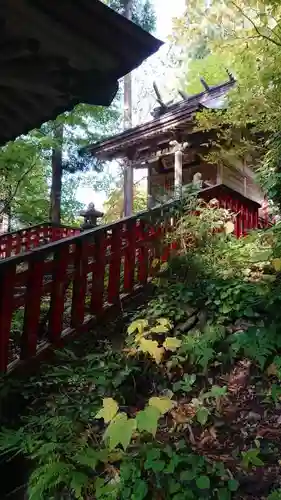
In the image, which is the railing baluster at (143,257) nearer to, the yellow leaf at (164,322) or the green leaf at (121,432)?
the yellow leaf at (164,322)

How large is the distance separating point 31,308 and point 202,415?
Result: 5.41 feet

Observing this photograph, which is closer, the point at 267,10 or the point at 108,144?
the point at 267,10

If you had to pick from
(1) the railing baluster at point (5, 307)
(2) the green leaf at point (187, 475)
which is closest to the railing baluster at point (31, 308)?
(1) the railing baluster at point (5, 307)

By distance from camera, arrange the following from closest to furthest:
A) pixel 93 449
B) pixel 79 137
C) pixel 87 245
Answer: pixel 93 449 → pixel 87 245 → pixel 79 137

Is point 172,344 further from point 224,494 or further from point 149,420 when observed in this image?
point 224,494

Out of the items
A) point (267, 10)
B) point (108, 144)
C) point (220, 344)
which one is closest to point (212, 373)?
point (220, 344)

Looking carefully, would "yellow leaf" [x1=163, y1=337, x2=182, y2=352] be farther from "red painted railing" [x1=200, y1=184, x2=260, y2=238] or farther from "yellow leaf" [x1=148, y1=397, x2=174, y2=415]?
"red painted railing" [x1=200, y1=184, x2=260, y2=238]

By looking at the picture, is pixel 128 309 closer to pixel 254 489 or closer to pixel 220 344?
pixel 220 344

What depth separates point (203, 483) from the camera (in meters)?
2.15

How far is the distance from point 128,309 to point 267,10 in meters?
3.84

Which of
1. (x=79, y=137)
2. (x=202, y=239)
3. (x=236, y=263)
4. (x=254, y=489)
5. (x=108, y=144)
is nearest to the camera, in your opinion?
(x=254, y=489)

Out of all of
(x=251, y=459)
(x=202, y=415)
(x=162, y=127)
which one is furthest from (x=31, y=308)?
(x=162, y=127)

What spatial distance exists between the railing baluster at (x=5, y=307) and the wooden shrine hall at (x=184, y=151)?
15.2 ft

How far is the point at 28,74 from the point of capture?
2695 millimetres
